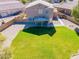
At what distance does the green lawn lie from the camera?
35.3 metres

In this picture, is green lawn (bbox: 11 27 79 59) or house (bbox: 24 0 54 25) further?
Answer: house (bbox: 24 0 54 25)

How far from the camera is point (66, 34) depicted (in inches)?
1778

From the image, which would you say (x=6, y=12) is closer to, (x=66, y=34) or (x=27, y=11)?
(x=27, y=11)

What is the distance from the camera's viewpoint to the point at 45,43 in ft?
132

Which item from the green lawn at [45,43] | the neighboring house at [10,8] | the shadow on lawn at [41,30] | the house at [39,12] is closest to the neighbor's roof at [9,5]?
the neighboring house at [10,8]

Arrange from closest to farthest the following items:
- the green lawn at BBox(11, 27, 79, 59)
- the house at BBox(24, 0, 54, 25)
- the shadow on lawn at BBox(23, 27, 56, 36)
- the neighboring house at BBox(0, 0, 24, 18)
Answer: the green lawn at BBox(11, 27, 79, 59) < the shadow on lawn at BBox(23, 27, 56, 36) < the house at BBox(24, 0, 54, 25) < the neighboring house at BBox(0, 0, 24, 18)

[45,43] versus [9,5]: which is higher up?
[9,5]

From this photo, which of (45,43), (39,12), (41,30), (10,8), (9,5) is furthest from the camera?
(9,5)

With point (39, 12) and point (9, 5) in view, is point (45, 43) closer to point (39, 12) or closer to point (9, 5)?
point (39, 12)

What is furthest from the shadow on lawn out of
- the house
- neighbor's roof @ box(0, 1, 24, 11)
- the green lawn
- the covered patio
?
A: neighbor's roof @ box(0, 1, 24, 11)

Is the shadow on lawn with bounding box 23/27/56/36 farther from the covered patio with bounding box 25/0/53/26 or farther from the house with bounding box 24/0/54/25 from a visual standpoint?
the house with bounding box 24/0/54/25

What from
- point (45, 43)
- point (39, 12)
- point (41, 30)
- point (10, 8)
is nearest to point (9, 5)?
point (10, 8)

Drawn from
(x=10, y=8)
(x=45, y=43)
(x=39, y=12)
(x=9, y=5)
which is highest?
(x=9, y=5)

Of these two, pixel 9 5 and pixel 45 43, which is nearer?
pixel 45 43
